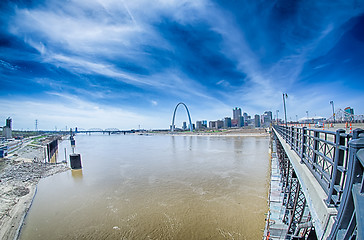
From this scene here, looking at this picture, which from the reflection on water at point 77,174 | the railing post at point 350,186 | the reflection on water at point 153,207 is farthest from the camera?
the reflection on water at point 77,174

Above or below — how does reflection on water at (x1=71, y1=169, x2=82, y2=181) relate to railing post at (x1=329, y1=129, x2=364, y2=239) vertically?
below

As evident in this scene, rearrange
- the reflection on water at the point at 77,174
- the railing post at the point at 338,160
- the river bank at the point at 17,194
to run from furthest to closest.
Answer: the reflection on water at the point at 77,174
the river bank at the point at 17,194
the railing post at the point at 338,160

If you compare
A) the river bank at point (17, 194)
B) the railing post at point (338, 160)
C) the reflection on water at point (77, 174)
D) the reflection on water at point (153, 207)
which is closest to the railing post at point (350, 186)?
the railing post at point (338, 160)

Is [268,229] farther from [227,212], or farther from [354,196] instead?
[354,196]

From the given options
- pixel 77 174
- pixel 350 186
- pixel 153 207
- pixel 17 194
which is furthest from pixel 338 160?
pixel 77 174

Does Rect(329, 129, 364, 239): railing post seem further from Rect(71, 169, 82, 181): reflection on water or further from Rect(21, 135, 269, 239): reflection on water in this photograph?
Rect(71, 169, 82, 181): reflection on water

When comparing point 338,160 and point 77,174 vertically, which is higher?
point 338,160

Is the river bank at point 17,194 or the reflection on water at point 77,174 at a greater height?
the river bank at point 17,194

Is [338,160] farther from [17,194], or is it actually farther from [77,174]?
[77,174]

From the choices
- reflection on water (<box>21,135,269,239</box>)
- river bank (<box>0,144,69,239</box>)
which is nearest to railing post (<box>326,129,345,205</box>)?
reflection on water (<box>21,135,269,239</box>)

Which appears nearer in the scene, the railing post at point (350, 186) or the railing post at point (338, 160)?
the railing post at point (350, 186)

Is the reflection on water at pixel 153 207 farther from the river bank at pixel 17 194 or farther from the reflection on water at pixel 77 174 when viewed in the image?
the reflection on water at pixel 77 174

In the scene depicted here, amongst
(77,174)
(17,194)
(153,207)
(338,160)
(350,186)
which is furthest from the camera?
(77,174)

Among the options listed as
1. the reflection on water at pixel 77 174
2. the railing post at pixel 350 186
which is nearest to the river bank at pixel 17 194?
the reflection on water at pixel 77 174
